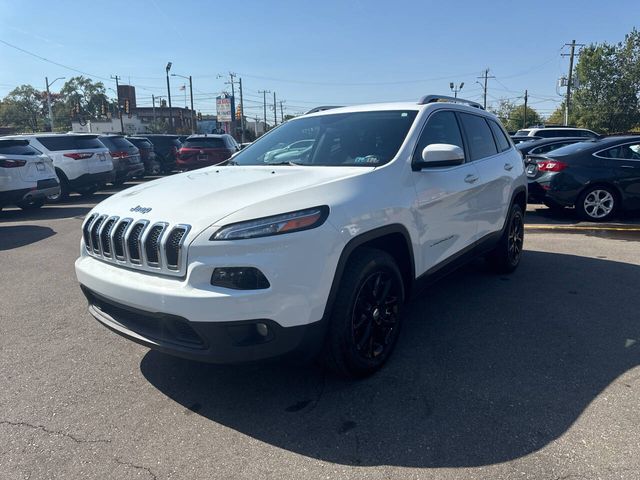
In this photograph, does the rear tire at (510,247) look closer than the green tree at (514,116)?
Yes

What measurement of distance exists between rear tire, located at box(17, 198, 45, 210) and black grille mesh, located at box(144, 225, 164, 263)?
943cm

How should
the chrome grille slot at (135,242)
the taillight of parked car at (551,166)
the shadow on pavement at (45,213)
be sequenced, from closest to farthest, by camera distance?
A: the chrome grille slot at (135,242) < the taillight of parked car at (551,166) < the shadow on pavement at (45,213)

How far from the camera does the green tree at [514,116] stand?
8493 centimetres

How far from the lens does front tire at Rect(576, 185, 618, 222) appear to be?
8.63 m

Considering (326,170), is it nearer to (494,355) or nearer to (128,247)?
(128,247)

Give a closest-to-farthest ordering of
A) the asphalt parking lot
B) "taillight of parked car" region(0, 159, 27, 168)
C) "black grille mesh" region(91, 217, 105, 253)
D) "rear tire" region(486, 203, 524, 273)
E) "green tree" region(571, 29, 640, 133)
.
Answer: the asphalt parking lot
"black grille mesh" region(91, 217, 105, 253)
"rear tire" region(486, 203, 524, 273)
"taillight of parked car" region(0, 159, 27, 168)
"green tree" region(571, 29, 640, 133)

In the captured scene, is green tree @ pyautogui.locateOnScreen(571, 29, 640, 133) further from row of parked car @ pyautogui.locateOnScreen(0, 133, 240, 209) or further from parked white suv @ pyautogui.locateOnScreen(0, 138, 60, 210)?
parked white suv @ pyautogui.locateOnScreen(0, 138, 60, 210)

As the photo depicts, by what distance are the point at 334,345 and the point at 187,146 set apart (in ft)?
53.9

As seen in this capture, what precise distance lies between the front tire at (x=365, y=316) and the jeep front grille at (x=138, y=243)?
927 millimetres

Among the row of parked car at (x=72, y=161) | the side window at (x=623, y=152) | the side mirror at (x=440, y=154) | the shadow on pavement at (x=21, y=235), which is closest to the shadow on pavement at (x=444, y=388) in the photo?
the side mirror at (x=440, y=154)

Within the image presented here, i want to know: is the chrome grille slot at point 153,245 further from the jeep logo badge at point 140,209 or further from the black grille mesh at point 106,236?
the black grille mesh at point 106,236

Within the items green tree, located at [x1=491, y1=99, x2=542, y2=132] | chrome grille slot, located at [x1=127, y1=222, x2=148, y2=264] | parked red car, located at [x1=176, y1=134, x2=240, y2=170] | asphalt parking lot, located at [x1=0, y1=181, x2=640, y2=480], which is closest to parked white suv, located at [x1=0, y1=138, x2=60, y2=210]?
asphalt parking lot, located at [x1=0, y1=181, x2=640, y2=480]

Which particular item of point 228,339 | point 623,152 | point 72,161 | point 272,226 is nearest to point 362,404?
point 228,339

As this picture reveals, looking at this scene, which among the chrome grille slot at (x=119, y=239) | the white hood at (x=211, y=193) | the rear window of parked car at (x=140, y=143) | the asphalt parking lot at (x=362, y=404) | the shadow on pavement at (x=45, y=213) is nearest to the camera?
the asphalt parking lot at (x=362, y=404)
